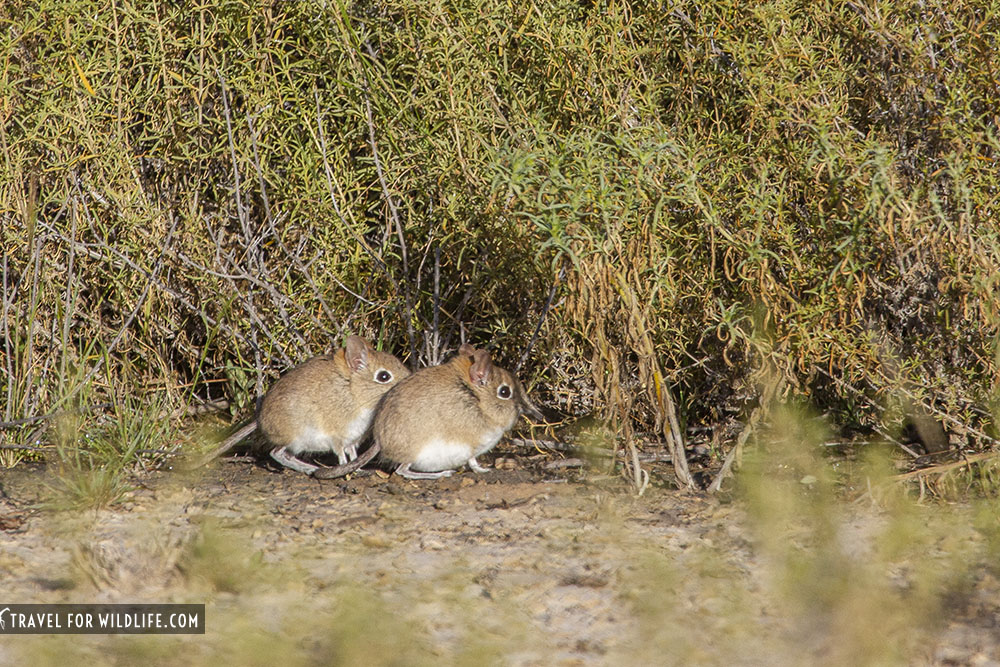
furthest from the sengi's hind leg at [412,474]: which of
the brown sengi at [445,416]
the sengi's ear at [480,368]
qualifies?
the sengi's ear at [480,368]

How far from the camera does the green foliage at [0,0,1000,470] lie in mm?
4590

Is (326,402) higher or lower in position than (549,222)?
lower

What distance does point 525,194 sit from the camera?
4.57 m

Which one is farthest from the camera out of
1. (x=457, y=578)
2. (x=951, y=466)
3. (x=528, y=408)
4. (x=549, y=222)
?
(x=528, y=408)

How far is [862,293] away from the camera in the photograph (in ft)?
15.1

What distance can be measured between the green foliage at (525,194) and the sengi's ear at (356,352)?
1.20 ft

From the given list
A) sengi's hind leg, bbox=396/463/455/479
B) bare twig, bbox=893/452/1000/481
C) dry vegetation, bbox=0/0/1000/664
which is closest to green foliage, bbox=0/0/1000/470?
dry vegetation, bbox=0/0/1000/664

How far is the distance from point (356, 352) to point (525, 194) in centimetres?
147

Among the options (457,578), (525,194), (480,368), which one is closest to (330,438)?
(480,368)

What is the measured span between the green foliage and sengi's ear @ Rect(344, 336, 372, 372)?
1.20 feet

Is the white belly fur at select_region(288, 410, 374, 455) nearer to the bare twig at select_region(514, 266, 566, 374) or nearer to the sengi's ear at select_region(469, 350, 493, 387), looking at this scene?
the sengi's ear at select_region(469, 350, 493, 387)

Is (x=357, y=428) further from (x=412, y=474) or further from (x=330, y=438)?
(x=412, y=474)

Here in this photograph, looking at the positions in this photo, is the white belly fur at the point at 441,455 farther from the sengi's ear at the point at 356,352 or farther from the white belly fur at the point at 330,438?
the sengi's ear at the point at 356,352

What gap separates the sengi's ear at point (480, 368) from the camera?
5445mm
